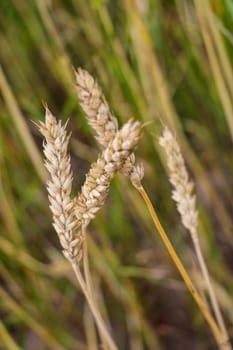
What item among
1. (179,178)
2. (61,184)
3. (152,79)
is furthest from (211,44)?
(61,184)

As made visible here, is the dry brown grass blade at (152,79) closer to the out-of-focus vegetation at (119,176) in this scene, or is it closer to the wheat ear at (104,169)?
the out-of-focus vegetation at (119,176)

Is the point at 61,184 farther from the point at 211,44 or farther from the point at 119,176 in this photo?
the point at 119,176

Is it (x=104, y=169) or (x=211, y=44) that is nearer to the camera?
(x=104, y=169)

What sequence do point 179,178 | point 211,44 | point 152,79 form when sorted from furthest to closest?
point 152,79
point 211,44
point 179,178

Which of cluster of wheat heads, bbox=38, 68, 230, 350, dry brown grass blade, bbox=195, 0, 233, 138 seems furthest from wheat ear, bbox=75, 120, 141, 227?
dry brown grass blade, bbox=195, 0, 233, 138

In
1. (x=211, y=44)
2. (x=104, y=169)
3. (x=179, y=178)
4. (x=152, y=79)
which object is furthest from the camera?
(x=152, y=79)

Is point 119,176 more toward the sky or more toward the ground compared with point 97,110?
more toward the ground

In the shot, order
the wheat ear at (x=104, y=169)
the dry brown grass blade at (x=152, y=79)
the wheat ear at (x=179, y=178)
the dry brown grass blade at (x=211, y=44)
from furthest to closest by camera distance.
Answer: the dry brown grass blade at (x=152, y=79) < the dry brown grass blade at (x=211, y=44) < the wheat ear at (x=179, y=178) < the wheat ear at (x=104, y=169)

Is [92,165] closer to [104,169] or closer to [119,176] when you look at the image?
[104,169]

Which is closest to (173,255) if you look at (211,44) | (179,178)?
(179,178)

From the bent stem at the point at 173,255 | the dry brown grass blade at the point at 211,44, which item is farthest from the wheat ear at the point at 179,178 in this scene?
the dry brown grass blade at the point at 211,44
